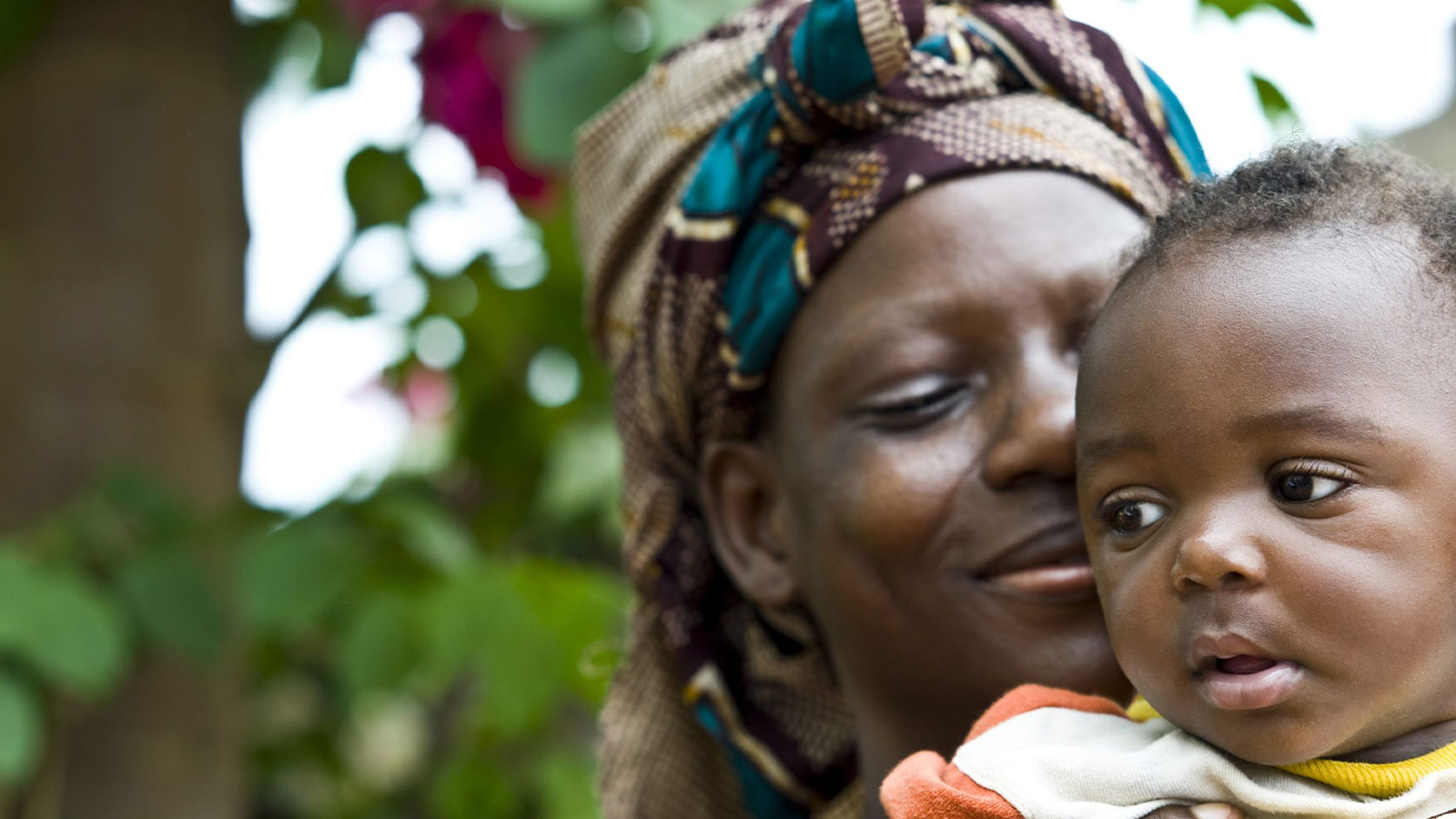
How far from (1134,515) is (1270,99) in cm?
123

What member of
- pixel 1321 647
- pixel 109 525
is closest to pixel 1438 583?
pixel 1321 647

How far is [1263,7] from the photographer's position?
83.6 inches

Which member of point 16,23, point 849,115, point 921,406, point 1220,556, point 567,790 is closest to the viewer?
point 1220,556

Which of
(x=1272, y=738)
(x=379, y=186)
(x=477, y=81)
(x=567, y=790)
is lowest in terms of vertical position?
(x=567, y=790)

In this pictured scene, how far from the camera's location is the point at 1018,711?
132 cm

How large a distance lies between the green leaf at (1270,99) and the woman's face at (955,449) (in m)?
0.68

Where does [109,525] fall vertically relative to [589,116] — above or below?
below

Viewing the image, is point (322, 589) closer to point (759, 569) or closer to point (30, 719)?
point (30, 719)

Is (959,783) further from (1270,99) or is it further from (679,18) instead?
(1270,99)

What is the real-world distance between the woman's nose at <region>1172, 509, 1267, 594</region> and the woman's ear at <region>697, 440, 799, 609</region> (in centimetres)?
79

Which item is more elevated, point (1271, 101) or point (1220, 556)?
point (1220, 556)

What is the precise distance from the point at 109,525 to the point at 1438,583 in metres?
2.03

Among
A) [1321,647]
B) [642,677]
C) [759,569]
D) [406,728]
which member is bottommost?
[406,728]

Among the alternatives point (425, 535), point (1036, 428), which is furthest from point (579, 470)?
point (1036, 428)
